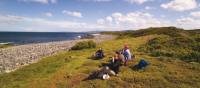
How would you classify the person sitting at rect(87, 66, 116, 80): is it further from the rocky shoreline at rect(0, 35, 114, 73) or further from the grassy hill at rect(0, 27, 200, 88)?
the rocky shoreline at rect(0, 35, 114, 73)

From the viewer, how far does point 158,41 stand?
4250 centimetres

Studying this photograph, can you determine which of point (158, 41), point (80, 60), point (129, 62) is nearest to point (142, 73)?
point (129, 62)

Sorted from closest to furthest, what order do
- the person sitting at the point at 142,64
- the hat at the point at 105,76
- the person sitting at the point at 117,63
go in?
the hat at the point at 105,76, the person sitting at the point at 117,63, the person sitting at the point at 142,64

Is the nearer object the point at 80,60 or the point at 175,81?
the point at 175,81

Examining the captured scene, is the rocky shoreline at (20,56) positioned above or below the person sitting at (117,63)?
below

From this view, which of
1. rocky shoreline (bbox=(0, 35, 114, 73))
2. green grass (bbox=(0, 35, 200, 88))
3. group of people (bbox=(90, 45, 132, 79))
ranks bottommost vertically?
rocky shoreline (bbox=(0, 35, 114, 73))

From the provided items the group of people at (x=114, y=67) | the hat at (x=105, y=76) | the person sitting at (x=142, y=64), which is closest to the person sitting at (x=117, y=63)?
the group of people at (x=114, y=67)

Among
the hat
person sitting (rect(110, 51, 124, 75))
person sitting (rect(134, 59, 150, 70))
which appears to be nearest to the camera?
the hat

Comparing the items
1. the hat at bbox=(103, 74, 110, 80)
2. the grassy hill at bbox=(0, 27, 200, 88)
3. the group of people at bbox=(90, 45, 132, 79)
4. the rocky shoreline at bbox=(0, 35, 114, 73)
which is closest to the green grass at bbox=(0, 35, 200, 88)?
the grassy hill at bbox=(0, 27, 200, 88)

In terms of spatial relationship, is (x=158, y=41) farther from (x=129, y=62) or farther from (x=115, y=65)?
(x=115, y=65)

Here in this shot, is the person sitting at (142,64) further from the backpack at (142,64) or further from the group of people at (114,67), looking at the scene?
the group of people at (114,67)

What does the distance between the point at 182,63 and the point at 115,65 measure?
8.10 m

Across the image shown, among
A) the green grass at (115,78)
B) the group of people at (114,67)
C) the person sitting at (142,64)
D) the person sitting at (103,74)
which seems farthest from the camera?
the person sitting at (142,64)

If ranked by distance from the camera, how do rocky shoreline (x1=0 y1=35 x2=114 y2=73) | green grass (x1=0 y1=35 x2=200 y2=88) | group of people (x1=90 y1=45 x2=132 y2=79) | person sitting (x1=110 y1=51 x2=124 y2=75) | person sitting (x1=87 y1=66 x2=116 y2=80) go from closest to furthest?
green grass (x1=0 y1=35 x2=200 y2=88), person sitting (x1=87 y1=66 x2=116 y2=80), group of people (x1=90 y1=45 x2=132 y2=79), person sitting (x1=110 y1=51 x2=124 y2=75), rocky shoreline (x1=0 y1=35 x2=114 y2=73)
